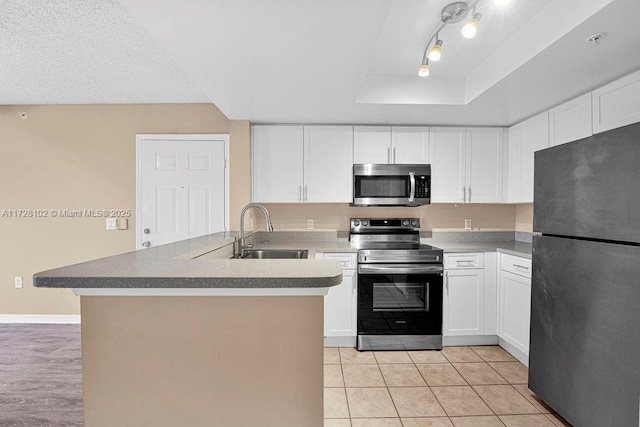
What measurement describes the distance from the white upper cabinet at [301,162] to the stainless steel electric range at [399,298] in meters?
0.78

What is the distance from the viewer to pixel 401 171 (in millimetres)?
3330

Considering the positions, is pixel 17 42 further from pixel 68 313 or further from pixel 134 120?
pixel 68 313

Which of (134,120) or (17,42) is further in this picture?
(134,120)

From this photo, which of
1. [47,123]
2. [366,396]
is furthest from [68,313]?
[366,396]

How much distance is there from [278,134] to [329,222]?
104 cm

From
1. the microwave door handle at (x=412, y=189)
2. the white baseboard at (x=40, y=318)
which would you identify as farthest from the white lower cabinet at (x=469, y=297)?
the white baseboard at (x=40, y=318)

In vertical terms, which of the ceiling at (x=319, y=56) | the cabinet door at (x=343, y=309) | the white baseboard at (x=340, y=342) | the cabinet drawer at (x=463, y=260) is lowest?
the white baseboard at (x=340, y=342)

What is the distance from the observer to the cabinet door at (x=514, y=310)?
2654 millimetres

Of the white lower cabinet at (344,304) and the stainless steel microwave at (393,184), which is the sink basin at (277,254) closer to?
the white lower cabinet at (344,304)

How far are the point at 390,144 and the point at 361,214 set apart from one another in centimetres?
78

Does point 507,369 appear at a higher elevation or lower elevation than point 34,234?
lower

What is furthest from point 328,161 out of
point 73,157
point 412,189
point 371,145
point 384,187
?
point 73,157

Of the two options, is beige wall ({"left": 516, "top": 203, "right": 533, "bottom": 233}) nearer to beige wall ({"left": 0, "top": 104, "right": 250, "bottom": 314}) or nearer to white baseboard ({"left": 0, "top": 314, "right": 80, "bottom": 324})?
beige wall ({"left": 0, "top": 104, "right": 250, "bottom": 314})

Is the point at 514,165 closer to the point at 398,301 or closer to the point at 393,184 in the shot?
the point at 393,184
